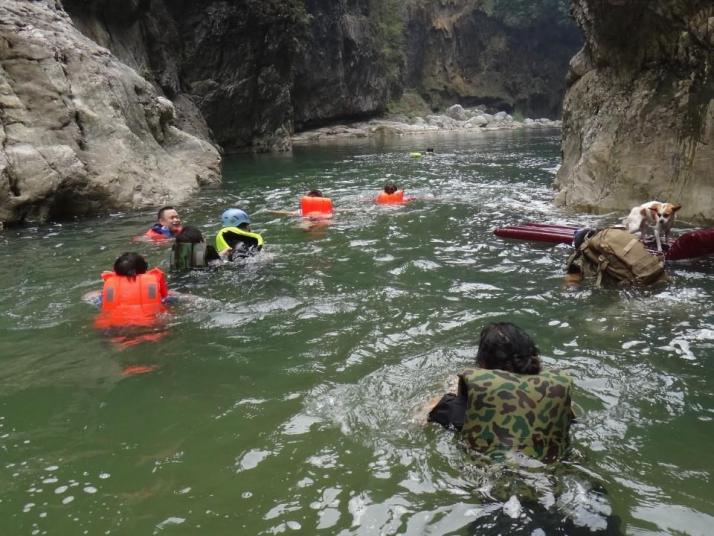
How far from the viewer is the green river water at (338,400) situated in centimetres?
319

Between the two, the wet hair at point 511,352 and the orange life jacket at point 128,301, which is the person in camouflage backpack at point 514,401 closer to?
the wet hair at point 511,352

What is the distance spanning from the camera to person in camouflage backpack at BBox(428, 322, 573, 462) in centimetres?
324

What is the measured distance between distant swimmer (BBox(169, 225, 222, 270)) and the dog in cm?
581

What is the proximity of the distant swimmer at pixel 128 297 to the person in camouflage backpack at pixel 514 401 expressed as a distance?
3691 millimetres

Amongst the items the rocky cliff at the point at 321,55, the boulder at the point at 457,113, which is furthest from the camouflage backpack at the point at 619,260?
the boulder at the point at 457,113

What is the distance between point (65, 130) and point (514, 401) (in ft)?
41.0

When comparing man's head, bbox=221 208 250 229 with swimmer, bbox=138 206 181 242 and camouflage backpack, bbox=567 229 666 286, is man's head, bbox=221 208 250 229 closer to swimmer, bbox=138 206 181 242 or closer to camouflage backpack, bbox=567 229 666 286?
swimmer, bbox=138 206 181 242

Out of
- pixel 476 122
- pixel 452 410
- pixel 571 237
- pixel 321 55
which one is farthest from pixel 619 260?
pixel 476 122

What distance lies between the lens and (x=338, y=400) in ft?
14.6

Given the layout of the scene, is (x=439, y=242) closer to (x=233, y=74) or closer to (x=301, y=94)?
(x=233, y=74)

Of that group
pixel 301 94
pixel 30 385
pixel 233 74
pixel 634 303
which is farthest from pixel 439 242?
pixel 301 94

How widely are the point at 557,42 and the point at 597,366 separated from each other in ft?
276

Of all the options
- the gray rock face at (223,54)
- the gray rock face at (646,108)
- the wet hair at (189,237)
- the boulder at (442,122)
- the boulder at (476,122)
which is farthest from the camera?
the boulder at (476,122)

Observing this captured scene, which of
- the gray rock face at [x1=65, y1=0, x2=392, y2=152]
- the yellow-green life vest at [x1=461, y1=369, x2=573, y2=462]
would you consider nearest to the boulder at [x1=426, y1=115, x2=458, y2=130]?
the gray rock face at [x1=65, y1=0, x2=392, y2=152]
